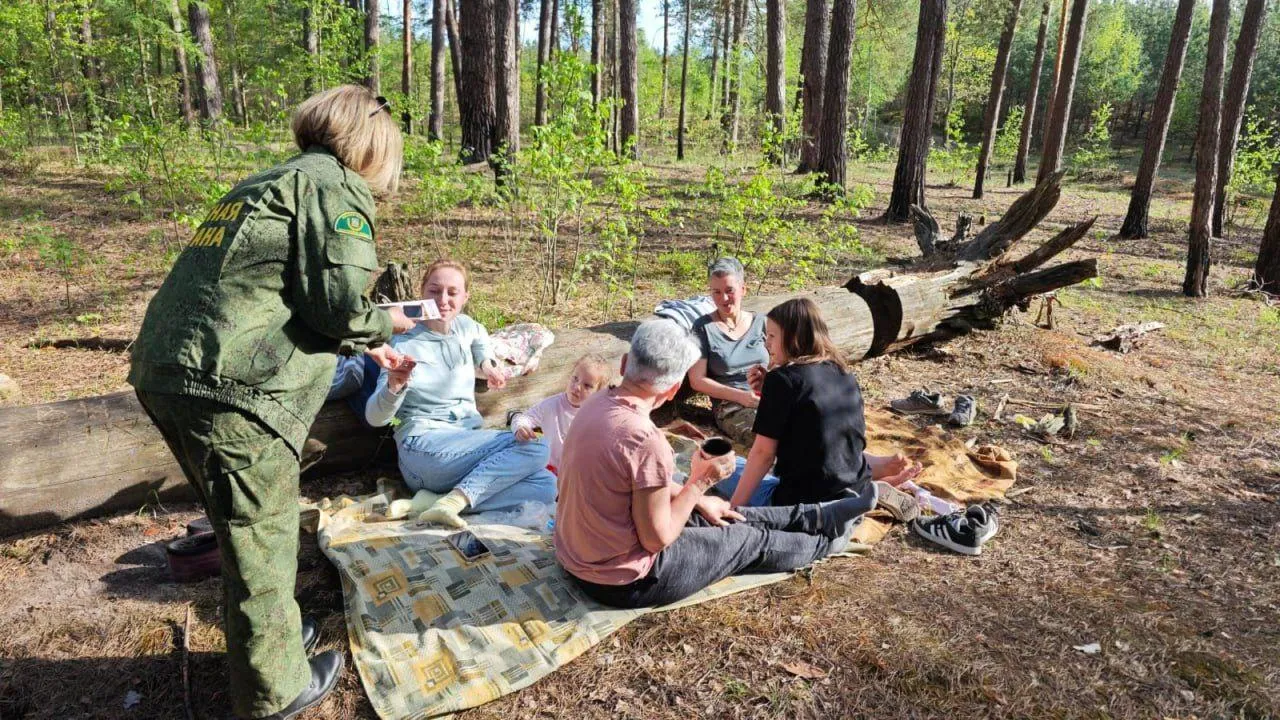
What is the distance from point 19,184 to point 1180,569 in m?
13.6

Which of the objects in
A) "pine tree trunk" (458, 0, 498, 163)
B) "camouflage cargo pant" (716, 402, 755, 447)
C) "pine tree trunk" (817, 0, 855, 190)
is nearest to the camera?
"camouflage cargo pant" (716, 402, 755, 447)

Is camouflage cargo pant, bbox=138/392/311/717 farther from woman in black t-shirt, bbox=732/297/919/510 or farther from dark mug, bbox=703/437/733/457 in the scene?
woman in black t-shirt, bbox=732/297/919/510

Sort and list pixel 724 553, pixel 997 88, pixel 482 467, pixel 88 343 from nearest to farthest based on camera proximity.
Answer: pixel 724 553
pixel 482 467
pixel 88 343
pixel 997 88

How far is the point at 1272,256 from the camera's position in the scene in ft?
32.2

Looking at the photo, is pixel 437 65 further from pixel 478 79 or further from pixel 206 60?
pixel 478 79

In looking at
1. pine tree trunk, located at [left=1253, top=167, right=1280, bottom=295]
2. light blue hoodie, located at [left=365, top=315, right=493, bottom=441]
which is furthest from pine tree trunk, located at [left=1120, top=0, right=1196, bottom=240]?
light blue hoodie, located at [left=365, top=315, right=493, bottom=441]

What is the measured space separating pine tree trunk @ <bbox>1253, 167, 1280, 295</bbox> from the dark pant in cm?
1031

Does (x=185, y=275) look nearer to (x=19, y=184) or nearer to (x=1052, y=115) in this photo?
(x=19, y=184)

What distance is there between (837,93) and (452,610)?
11.2 m

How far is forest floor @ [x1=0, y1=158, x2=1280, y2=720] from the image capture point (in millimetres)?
2537

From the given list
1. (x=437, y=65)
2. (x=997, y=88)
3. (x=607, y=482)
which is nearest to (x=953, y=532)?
(x=607, y=482)

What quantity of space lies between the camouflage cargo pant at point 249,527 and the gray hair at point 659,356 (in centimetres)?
117

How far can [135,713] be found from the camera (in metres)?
2.46

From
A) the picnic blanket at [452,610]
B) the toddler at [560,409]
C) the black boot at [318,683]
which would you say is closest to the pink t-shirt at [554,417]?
the toddler at [560,409]
